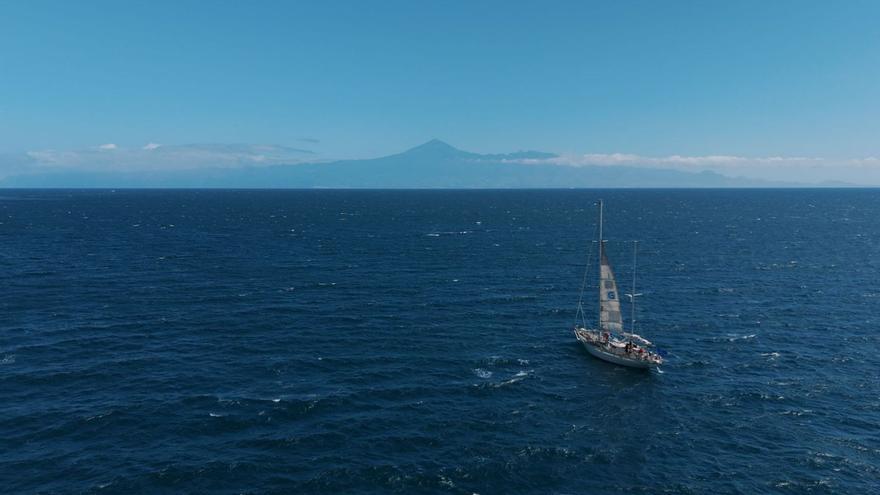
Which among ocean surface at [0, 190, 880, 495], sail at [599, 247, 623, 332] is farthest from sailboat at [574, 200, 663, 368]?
ocean surface at [0, 190, 880, 495]

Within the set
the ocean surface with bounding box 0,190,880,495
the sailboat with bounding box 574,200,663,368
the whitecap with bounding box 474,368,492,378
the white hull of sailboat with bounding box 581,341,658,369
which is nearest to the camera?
the ocean surface with bounding box 0,190,880,495

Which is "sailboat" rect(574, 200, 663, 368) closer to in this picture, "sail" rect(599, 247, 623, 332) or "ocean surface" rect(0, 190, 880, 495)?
"sail" rect(599, 247, 623, 332)

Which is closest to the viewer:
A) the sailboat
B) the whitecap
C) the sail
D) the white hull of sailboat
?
the whitecap

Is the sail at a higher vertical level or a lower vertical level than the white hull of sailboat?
higher

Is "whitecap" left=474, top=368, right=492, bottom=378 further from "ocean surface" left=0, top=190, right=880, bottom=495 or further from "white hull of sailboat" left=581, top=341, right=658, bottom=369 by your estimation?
"white hull of sailboat" left=581, top=341, right=658, bottom=369

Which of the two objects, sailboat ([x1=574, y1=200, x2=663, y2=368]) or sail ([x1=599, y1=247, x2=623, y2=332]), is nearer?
sailboat ([x1=574, y1=200, x2=663, y2=368])

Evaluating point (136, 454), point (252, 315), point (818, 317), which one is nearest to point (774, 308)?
point (818, 317)

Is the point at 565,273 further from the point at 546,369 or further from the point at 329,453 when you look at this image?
the point at 329,453

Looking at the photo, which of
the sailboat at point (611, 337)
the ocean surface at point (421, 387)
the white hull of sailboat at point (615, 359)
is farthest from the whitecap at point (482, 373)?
the sailboat at point (611, 337)

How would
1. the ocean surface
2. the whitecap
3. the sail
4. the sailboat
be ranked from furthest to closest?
the sail
the sailboat
the whitecap
the ocean surface

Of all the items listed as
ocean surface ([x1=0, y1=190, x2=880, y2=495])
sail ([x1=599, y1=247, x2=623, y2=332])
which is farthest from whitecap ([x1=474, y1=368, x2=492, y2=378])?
sail ([x1=599, y1=247, x2=623, y2=332])
